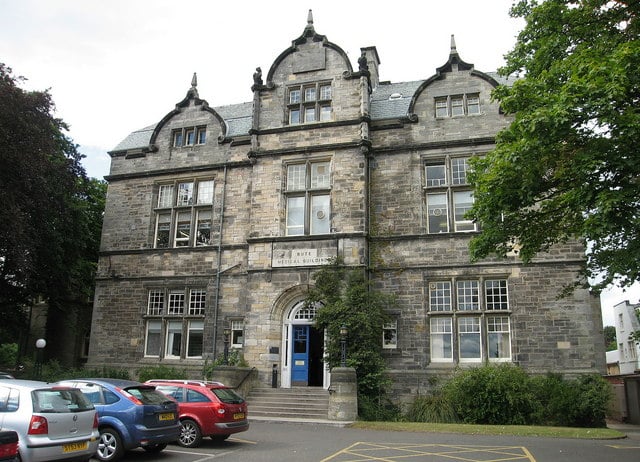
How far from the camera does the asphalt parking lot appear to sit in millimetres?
11836

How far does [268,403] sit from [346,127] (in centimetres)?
1091

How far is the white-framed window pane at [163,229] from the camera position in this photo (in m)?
25.3

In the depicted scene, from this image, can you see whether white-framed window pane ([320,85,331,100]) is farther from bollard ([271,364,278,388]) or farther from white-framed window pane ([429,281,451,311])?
bollard ([271,364,278,388])

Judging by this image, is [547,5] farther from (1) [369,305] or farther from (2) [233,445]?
(2) [233,445]

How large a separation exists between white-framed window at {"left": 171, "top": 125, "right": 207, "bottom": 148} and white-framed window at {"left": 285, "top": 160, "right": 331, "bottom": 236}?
16.9 feet

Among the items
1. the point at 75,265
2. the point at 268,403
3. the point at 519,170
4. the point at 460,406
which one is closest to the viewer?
the point at 519,170

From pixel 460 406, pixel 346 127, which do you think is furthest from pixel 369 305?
pixel 346 127

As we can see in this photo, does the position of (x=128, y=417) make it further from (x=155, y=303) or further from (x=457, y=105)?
(x=457, y=105)

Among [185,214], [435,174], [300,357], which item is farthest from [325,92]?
[300,357]

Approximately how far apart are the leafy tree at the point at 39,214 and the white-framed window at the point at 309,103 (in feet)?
33.7

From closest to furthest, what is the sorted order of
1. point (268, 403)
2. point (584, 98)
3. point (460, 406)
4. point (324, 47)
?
point (584, 98) → point (460, 406) → point (268, 403) → point (324, 47)

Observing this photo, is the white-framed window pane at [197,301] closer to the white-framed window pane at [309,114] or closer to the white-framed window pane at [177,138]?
the white-framed window pane at [177,138]

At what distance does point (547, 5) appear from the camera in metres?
13.5

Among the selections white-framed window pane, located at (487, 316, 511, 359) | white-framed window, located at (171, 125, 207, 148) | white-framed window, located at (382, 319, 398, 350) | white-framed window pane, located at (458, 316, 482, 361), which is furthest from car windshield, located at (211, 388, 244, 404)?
white-framed window, located at (171, 125, 207, 148)
